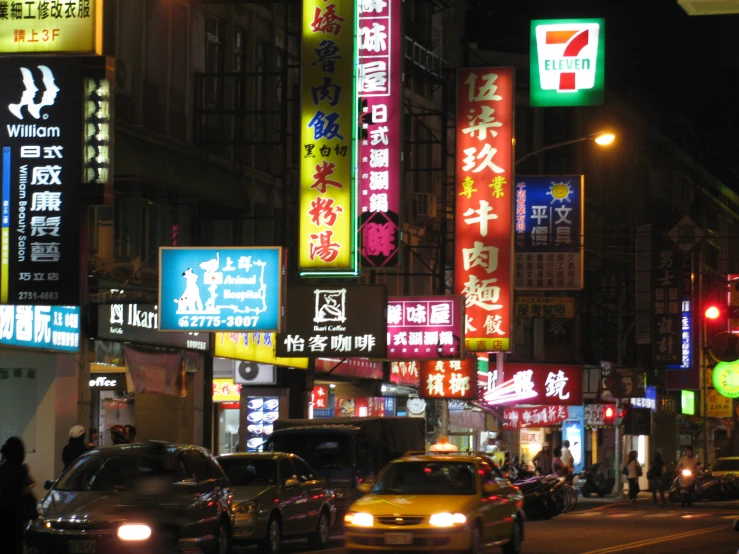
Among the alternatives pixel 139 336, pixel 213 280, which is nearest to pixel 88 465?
pixel 213 280

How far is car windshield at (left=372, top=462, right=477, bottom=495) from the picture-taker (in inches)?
751

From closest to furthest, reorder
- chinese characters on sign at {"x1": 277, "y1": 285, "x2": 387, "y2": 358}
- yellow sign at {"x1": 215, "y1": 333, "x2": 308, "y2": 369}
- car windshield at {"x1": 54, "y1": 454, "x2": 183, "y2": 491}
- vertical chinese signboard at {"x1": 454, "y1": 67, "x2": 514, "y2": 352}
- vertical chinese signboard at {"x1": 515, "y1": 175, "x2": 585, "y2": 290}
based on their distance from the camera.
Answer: car windshield at {"x1": 54, "y1": 454, "x2": 183, "y2": 491} < chinese characters on sign at {"x1": 277, "y1": 285, "x2": 387, "y2": 358} < yellow sign at {"x1": 215, "y1": 333, "x2": 308, "y2": 369} < vertical chinese signboard at {"x1": 454, "y1": 67, "x2": 514, "y2": 352} < vertical chinese signboard at {"x1": 515, "y1": 175, "x2": 585, "y2": 290}

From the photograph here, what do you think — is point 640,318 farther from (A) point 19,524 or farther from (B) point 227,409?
(A) point 19,524

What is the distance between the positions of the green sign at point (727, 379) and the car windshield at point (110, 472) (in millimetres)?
39868

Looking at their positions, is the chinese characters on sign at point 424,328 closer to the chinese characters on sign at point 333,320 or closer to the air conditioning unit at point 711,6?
the chinese characters on sign at point 333,320

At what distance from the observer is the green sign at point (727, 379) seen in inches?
2136

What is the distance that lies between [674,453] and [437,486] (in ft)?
164

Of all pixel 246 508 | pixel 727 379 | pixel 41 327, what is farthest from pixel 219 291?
pixel 727 379

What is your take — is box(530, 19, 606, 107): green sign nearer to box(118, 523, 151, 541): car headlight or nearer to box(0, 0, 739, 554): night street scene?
box(0, 0, 739, 554): night street scene

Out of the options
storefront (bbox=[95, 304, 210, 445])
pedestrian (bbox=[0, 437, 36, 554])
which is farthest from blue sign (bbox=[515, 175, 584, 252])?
pedestrian (bbox=[0, 437, 36, 554])

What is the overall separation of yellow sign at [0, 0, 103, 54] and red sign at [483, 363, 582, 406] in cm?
2646

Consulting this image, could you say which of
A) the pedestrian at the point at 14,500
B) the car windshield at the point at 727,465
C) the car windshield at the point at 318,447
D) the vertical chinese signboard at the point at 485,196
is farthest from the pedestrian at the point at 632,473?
the pedestrian at the point at 14,500

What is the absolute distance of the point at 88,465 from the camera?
1766cm

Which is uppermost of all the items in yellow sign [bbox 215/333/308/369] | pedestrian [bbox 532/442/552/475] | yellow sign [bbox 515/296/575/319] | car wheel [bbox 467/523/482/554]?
yellow sign [bbox 515/296/575/319]
